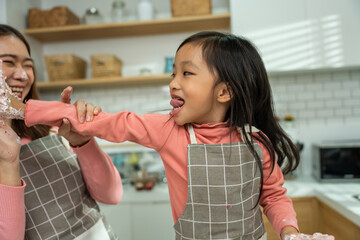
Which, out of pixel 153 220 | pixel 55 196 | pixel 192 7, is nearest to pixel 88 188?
pixel 55 196

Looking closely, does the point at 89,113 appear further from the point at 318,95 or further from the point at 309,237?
the point at 318,95

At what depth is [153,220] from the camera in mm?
2105

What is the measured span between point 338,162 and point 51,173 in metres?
2.03

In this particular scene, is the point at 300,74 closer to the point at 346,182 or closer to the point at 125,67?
the point at 346,182

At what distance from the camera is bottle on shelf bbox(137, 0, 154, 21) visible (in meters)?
2.51

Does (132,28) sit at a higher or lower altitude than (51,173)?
higher

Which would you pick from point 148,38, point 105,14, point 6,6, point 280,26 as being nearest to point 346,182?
point 280,26

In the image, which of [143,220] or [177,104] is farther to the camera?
[143,220]

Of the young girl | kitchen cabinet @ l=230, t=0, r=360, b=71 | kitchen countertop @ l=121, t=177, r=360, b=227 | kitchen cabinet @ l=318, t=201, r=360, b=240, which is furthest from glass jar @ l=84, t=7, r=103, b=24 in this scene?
kitchen cabinet @ l=318, t=201, r=360, b=240

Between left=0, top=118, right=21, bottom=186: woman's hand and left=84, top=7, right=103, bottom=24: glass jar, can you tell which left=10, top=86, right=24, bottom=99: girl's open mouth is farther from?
left=84, top=7, right=103, bottom=24: glass jar

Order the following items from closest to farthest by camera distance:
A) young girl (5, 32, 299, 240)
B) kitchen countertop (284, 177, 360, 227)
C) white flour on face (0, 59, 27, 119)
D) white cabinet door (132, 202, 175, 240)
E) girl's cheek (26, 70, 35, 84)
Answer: white flour on face (0, 59, 27, 119), young girl (5, 32, 299, 240), girl's cheek (26, 70, 35, 84), kitchen countertop (284, 177, 360, 227), white cabinet door (132, 202, 175, 240)

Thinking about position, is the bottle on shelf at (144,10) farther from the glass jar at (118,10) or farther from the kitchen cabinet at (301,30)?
the kitchen cabinet at (301,30)

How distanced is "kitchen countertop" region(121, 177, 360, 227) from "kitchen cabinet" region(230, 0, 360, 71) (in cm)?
89

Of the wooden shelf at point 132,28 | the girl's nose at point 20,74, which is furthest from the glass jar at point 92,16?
the girl's nose at point 20,74
